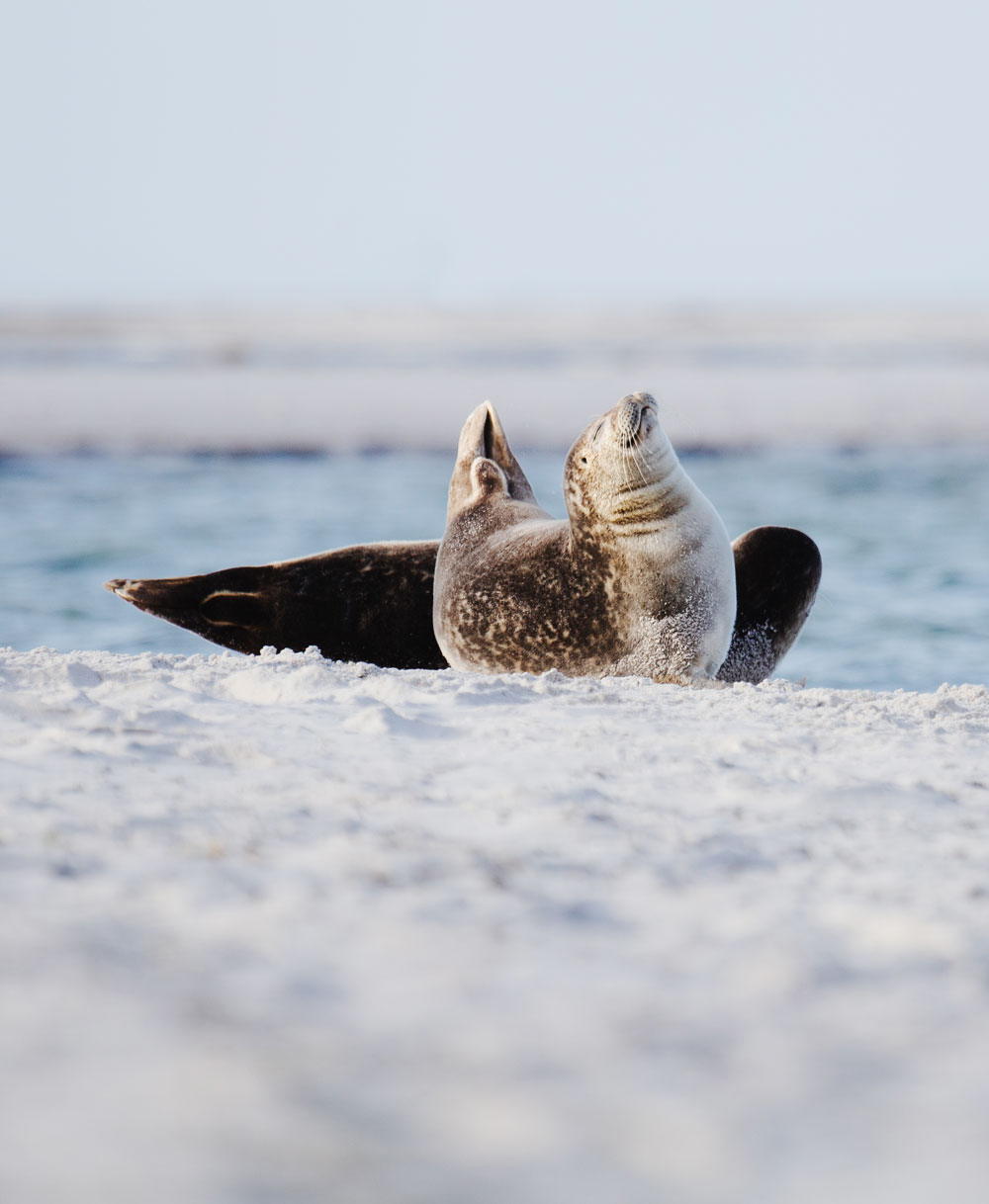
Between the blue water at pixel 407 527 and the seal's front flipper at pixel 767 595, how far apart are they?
40cm

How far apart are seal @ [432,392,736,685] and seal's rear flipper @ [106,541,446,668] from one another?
0.31 meters

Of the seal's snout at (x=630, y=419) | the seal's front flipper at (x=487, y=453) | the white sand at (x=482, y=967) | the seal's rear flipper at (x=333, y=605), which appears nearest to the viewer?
the white sand at (x=482, y=967)

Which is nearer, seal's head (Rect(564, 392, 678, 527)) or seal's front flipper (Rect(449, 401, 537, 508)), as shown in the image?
seal's head (Rect(564, 392, 678, 527))

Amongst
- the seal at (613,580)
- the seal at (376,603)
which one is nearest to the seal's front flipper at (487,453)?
the seal at (376,603)

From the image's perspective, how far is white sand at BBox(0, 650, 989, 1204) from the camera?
3.77ft

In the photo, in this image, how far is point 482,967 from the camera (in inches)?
58.2

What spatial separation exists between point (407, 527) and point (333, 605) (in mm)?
3804

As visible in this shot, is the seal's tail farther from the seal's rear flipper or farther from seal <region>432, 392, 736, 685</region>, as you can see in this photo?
seal <region>432, 392, 736, 685</region>

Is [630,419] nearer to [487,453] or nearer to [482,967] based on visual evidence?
[487,453]

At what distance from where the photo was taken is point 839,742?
2.56 meters

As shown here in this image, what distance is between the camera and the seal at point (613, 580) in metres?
3.69

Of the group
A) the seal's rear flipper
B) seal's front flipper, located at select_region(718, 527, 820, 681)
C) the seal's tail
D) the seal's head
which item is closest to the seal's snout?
the seal's head

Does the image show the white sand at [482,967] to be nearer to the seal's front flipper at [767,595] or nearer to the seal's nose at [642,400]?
the seal's nose at [642,400]

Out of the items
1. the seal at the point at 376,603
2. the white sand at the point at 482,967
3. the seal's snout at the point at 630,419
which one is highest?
the seal's snout at the point at 630,419
